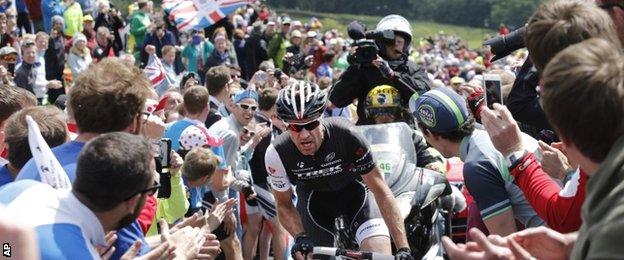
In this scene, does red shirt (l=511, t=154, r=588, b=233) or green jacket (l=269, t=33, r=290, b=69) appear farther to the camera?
green jacket (l=269, t=33, r=290, b=69)

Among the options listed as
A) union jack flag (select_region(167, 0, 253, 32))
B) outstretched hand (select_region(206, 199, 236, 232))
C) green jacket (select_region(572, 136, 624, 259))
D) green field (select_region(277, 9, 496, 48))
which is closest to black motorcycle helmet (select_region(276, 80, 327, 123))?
outstretched hand (select_region(206, 199, 236, 232))

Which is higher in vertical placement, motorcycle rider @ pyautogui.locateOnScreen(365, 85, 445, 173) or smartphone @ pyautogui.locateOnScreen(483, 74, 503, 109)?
smartphone @ pyautogui.locateOnScreen(483, 74, 503, 109)

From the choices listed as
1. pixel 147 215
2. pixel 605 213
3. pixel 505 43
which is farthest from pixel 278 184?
pixel 605 213

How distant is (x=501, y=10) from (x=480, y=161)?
84.7 metres

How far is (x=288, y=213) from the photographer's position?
22.0 ft

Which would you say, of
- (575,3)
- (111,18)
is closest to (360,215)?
(575,3)

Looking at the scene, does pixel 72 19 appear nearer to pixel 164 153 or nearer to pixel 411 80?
pixel 411 80

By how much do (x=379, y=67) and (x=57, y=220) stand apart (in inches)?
225

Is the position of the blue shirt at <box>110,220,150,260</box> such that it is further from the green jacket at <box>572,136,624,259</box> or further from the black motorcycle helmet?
the black motorcycle helmet

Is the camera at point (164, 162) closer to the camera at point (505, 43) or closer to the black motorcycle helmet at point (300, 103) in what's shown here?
the black motorcycle helmet at point (300, 103)

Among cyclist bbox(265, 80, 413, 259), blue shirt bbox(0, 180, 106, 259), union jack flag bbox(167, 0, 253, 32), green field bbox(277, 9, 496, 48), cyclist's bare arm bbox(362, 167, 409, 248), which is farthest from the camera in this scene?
green field bbox(277, 9, 496, 48)

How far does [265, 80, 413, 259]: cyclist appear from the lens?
646cm

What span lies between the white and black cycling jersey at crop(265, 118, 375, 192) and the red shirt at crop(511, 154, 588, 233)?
229 centimetres

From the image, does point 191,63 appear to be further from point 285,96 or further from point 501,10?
point 501,10
